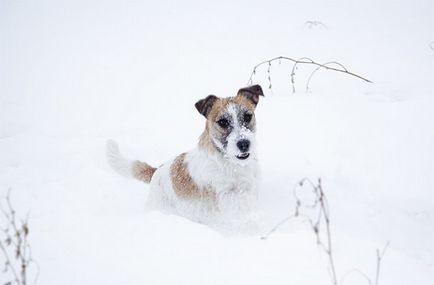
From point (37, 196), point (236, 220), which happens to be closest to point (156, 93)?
point (37, 196)

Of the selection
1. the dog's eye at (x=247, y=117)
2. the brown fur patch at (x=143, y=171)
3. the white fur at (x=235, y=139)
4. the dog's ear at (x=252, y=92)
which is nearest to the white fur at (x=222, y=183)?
the white fur at (x=235, y=139)

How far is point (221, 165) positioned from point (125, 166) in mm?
1484

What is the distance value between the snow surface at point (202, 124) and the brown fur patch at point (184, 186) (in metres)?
0.42

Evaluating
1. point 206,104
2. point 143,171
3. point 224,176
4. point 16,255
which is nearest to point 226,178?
point 224,176

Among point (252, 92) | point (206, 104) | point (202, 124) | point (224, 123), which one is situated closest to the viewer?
point (224, 123)

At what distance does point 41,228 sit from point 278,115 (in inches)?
146

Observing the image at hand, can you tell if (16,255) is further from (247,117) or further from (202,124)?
(202,124)

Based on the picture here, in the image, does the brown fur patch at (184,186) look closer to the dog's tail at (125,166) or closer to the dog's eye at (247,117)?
the dog's tail at (125,166)

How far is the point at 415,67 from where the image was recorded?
285 inches

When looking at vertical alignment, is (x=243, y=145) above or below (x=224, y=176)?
above

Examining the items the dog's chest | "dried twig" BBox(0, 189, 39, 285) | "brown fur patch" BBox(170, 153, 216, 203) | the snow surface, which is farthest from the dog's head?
"dried twig" BBox(0, 189, 39, 285)

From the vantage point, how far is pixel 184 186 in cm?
468

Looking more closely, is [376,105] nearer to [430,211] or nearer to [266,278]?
[430,211]

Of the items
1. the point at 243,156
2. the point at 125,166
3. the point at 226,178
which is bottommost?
the point at 226,178
